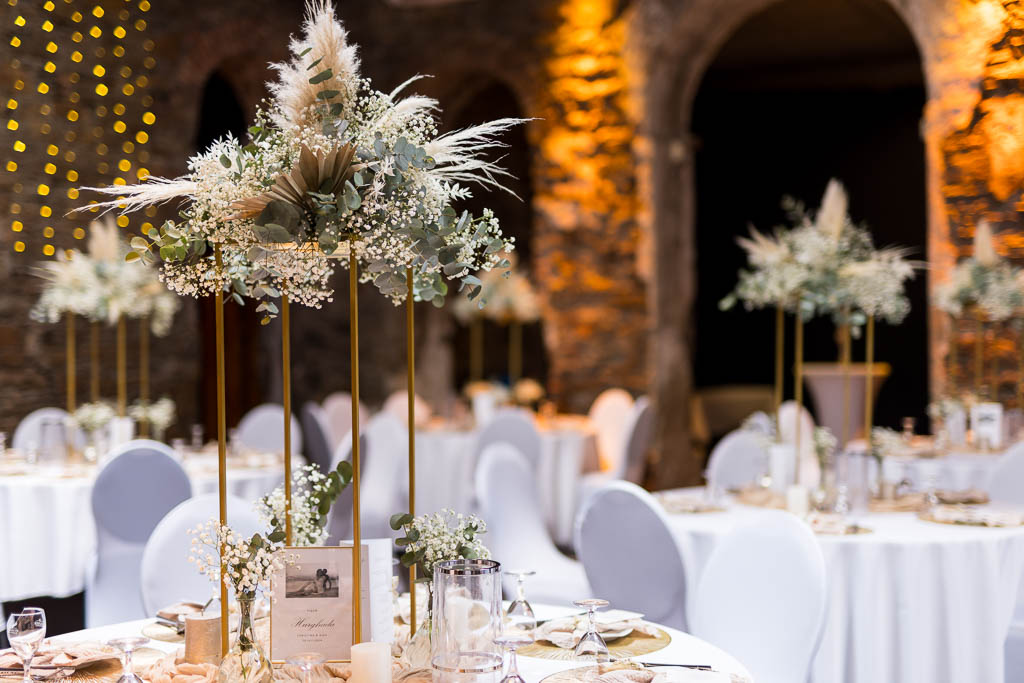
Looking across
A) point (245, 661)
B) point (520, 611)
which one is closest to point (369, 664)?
point (245, 661)

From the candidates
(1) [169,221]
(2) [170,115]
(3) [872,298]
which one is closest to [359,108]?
(1) [169,221]

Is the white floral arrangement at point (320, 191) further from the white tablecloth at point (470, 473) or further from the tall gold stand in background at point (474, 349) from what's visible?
the tall gold stand in background at point (474, 349)

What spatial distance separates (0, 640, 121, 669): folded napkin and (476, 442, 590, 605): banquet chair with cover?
2021mm

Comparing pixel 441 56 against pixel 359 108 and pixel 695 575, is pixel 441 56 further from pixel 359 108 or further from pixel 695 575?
pixel 359 108

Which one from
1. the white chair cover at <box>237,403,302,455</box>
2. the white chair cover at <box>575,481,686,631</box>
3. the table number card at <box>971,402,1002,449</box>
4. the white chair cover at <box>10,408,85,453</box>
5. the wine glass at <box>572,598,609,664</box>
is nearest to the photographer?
the wine glass at <box>572,598,609,664</box>

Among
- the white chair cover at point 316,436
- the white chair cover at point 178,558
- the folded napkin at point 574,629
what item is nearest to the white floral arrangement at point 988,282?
the white chair cover at point 316,436

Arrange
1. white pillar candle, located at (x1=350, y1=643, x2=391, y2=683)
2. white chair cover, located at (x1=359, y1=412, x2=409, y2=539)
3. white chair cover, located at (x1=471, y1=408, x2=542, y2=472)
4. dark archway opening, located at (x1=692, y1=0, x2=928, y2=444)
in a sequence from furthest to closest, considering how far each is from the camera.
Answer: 1. dark archway opening, located at (x1=692, y1=0, x2=928, y2=444)
2. white chair cover, located at (x1=471, y1=408, x2=542, y2=472)
3. white chair cover, located at (x1=359, y1=412, x2=409, y2=539)
4. white pillar candle, located at (x1=350, y1=643, x2=391, y2=683)

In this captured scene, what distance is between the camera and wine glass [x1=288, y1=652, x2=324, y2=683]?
1.80 metres

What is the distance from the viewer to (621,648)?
7.34 feet

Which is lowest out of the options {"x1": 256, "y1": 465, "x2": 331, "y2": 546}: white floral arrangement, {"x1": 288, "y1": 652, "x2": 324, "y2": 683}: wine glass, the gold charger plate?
the gold charger plate

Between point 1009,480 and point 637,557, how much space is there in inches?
79.5

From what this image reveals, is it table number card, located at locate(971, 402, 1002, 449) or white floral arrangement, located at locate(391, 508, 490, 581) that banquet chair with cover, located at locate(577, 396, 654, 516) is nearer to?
table number card, located at locate(971, 402, 1002, 449)

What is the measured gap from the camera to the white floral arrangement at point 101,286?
455 cm

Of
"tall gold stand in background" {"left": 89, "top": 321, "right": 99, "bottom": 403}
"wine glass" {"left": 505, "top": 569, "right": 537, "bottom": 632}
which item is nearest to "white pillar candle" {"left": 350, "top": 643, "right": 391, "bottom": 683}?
"wine glass" {"left": 505, "top": 569, "right": 537, "bottom": 632}
